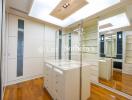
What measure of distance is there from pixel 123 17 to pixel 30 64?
344 cm

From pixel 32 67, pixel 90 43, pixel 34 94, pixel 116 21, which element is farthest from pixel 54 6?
pixel 34 94

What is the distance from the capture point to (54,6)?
280cm

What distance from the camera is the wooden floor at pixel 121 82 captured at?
7.66 ft

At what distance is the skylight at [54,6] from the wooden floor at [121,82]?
1876 mm

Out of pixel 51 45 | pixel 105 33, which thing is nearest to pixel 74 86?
pixel 105 33

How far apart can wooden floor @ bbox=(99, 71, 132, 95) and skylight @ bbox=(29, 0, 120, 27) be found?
6.15ft

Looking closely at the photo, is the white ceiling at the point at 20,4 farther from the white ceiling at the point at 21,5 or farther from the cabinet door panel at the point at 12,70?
the cabinet door panel at the point at 12,70

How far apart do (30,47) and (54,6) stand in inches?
70.2

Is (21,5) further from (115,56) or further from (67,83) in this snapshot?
(115,56)

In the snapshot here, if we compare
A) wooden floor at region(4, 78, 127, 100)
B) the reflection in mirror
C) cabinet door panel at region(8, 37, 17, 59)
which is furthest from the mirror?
cabinet door panel at region(8, 37, 17, 59)

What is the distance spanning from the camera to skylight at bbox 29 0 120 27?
2.47 m

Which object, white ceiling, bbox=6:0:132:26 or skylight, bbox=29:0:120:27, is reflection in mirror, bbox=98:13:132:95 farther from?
skylight, bbox=29:0:120:27

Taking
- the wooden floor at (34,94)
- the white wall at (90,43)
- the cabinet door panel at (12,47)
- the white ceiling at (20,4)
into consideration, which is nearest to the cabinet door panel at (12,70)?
the cabinet door panel at (12,47)

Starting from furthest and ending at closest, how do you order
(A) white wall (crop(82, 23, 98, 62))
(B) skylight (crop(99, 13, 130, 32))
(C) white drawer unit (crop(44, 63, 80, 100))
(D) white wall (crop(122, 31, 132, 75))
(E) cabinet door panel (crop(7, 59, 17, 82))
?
(A) white wall (crop(82, 23, 98, 62)), (E) cabinet door panel (crop(7, 59, 17, 82)), (B) skylight (crop(99, 13, 130, 32)), (D) white wall (crop(122, 31, 132, 75)), (C) white drawer unit (crop(44, 63, 80, 100))
